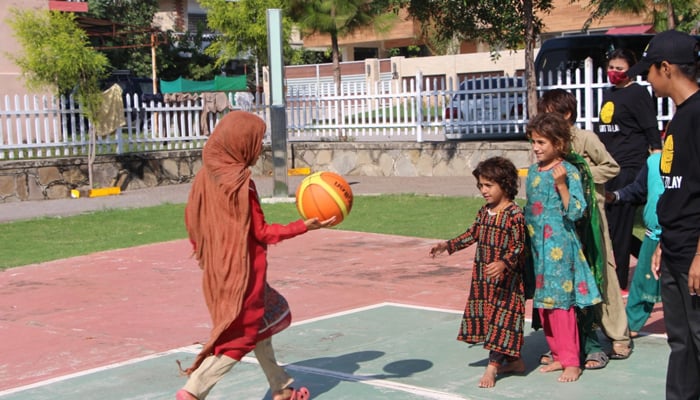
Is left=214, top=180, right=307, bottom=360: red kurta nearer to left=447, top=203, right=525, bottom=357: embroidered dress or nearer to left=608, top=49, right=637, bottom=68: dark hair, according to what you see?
left=447, top=203, right=525, bottom=357: embroidered dress

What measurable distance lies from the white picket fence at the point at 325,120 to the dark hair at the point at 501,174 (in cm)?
1141

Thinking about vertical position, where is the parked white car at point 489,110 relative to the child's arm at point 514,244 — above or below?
above

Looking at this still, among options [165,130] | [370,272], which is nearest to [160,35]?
[165,130]

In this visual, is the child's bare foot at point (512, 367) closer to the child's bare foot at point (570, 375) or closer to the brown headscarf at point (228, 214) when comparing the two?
the child's bare foot at point (570, 375)

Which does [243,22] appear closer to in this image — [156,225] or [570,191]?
[156,225]

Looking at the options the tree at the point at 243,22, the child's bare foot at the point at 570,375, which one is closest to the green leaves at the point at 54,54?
the child's bare foot at the point at 570,375

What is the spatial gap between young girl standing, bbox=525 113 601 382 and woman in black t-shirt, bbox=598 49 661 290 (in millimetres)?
1966

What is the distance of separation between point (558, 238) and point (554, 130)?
2.06 feet

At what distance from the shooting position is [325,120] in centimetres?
2144

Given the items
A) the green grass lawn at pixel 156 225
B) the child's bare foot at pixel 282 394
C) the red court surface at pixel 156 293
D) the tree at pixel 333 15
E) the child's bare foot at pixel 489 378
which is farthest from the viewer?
the tree at pixel 333 15

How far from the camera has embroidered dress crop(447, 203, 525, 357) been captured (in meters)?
5.66

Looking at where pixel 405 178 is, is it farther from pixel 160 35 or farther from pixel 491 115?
pixel 160 35

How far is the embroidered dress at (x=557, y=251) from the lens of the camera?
570 centimetres

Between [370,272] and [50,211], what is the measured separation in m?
7.65
